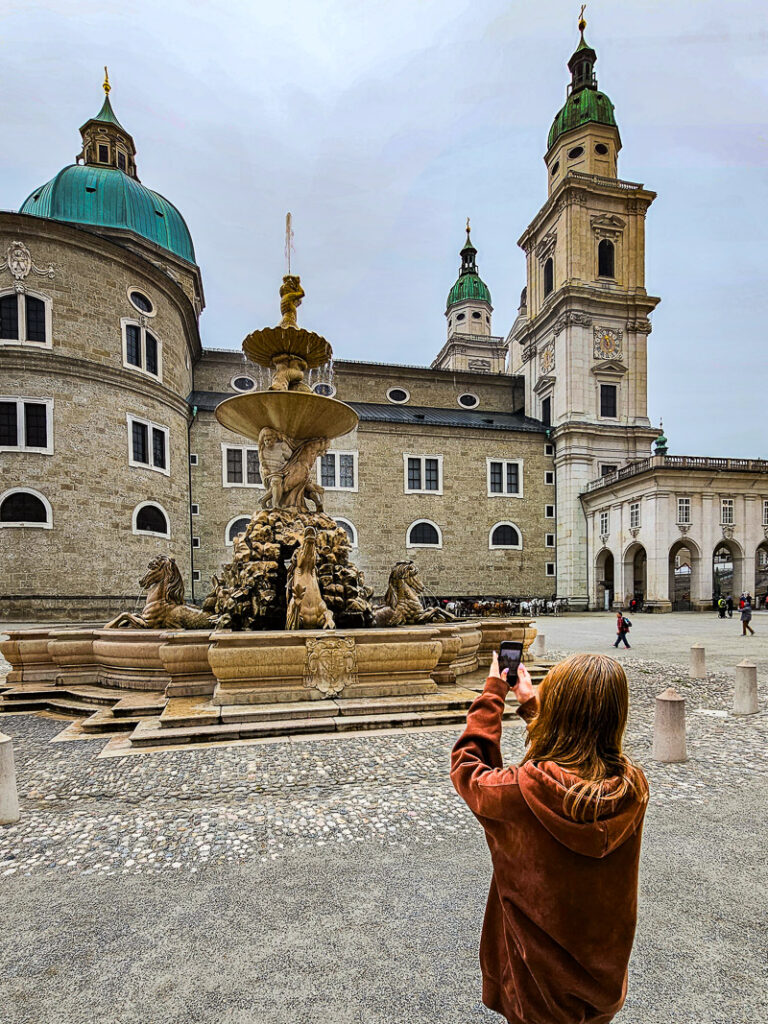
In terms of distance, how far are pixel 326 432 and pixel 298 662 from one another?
15.4 feet

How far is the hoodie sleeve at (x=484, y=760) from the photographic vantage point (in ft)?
4.64

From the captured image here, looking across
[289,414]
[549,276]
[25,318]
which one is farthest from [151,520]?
[549,276]

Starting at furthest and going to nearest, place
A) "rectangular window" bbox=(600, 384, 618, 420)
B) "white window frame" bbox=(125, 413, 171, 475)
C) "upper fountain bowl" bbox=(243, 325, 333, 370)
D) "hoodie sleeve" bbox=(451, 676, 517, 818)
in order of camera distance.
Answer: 1. "rectangular window" bbox=(600, 384, 618, 420)
2. "white window frame" bbox=(125, 413, 171, 475)
3. "upper fountain bowl" bbox=(243, 325, 333, 370)
4. "hoodie sleeve" bbox=(451, 676, 517, 818)

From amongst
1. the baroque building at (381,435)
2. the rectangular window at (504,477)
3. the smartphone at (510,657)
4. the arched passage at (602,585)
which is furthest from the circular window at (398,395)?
the smartphone at (510,657)

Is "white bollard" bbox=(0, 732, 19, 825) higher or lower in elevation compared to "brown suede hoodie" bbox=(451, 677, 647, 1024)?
lower

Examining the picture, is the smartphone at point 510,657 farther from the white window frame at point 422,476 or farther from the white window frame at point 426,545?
the white window frame at point 422,476

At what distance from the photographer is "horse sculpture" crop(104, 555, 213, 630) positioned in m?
8.78

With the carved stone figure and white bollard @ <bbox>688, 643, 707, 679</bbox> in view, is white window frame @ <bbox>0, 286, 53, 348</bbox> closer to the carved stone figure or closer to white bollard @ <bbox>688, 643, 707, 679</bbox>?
the carved stone figure

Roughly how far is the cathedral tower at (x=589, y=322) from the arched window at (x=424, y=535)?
858 cm

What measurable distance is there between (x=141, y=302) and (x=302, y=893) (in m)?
29.3

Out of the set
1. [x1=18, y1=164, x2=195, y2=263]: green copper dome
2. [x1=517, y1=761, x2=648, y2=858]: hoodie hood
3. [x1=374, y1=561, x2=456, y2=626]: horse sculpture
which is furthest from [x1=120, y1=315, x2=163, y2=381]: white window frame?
[x1=517, y1=761, x2=648, y2=858]: hoodie hood

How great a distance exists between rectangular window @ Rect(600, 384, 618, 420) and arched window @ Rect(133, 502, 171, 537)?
28469 millimetres

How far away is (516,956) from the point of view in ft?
4.79

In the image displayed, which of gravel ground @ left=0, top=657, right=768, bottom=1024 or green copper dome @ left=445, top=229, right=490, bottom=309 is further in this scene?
green copper dome @ left=445, top=229, right=490, bottom=309
